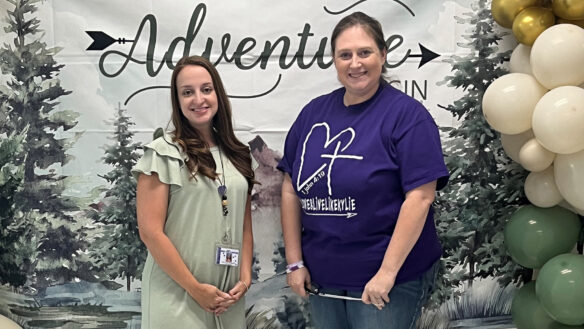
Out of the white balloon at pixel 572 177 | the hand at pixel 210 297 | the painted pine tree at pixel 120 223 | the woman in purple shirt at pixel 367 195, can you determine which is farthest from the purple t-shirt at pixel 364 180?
the painted pine tree at pixel 120 223

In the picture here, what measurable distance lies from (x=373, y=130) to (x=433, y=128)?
0.18 meters

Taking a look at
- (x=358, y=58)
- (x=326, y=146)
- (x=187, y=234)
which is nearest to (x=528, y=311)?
(x=326, y=146)

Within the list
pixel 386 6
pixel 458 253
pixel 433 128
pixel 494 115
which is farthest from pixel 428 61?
pixel 458 253

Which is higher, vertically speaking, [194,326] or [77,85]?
[77,85]

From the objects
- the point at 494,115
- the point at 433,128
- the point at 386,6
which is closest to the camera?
the point at 433,128

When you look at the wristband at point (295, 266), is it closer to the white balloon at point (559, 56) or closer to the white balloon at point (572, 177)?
the white balloon at point (572, 177)

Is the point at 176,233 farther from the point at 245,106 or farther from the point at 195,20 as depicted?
the point at 195,20

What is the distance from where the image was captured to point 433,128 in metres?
1.66

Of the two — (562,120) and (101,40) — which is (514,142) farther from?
(101,40)

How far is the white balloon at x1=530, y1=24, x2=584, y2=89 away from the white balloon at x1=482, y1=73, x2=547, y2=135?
5 centimetres

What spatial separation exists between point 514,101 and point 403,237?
0.62 m

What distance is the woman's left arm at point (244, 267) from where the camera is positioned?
173 centimetres

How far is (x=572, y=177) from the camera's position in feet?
5.78

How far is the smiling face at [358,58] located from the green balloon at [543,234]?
2.55 feet
